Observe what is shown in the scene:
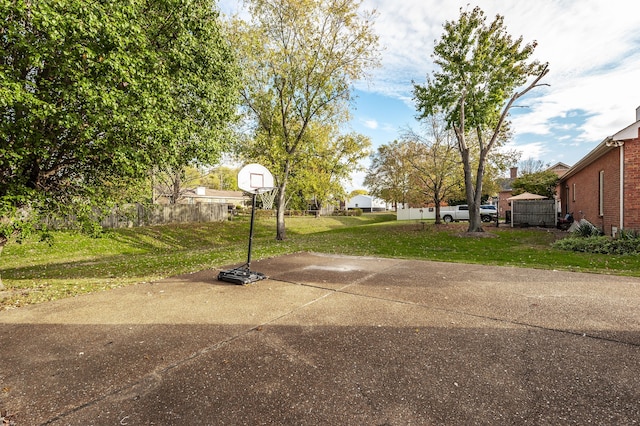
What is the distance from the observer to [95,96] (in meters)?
4.86

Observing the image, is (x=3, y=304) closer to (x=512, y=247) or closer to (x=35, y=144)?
(x=35, y=144)

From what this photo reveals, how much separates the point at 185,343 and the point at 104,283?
4203 millimetres

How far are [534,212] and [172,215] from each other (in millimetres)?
26107

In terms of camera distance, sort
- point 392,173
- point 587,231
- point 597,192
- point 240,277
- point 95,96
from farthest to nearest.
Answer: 1. point 392,173
2. point 597,192
3. point 587,231
4. point 240,277
5. point 95,96

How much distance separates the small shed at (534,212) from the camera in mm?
19692

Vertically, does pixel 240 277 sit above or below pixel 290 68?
below

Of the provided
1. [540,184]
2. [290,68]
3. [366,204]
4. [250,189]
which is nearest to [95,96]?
[250,189]

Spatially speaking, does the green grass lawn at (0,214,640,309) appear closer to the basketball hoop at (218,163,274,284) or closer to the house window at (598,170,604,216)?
the basketball hoop at (218,163,274,284)

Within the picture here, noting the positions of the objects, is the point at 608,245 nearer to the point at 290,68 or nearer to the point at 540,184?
the point at 290,68

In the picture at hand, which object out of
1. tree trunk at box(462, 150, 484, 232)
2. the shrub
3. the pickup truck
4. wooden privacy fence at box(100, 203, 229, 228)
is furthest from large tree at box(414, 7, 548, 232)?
wooden privacy fence at box(100, 203, 229, 228)

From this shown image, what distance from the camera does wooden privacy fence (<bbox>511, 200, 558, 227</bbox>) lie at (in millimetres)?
19688

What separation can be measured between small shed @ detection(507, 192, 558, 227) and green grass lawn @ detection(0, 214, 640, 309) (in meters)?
6.04

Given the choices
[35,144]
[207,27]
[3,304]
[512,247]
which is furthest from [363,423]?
[512,247]

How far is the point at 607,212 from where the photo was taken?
11.5 m
